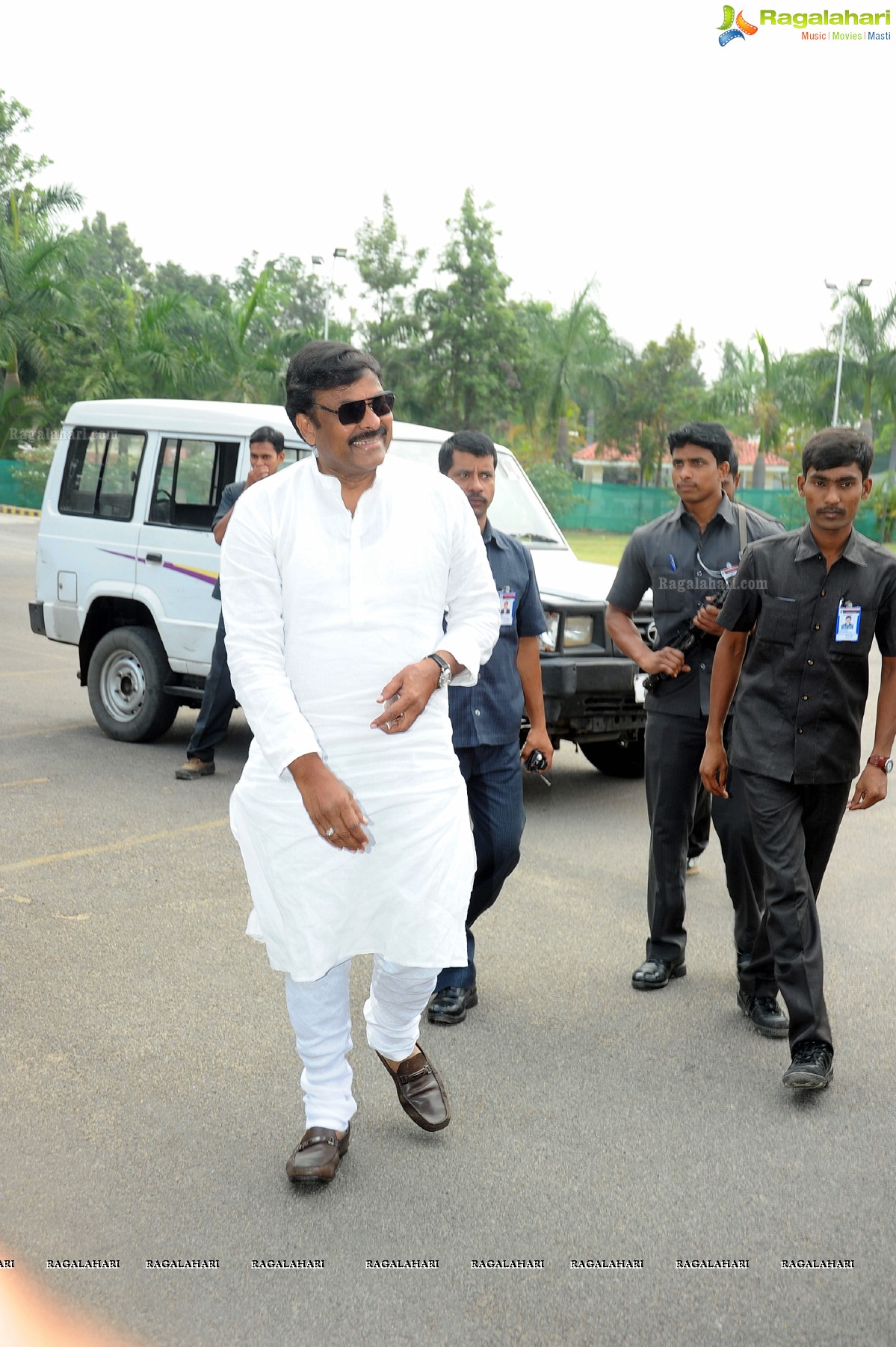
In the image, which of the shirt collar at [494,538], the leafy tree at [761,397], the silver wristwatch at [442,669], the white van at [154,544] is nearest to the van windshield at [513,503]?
the white van at [154,544]

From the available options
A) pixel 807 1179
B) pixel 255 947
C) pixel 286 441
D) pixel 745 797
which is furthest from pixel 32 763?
pixel 807 1179

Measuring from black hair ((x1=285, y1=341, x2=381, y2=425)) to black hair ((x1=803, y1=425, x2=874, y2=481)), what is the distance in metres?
1.48

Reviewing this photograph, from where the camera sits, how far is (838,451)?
3916 millimetres

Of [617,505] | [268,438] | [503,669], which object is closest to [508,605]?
[503,669]

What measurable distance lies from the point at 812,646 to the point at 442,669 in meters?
1.39

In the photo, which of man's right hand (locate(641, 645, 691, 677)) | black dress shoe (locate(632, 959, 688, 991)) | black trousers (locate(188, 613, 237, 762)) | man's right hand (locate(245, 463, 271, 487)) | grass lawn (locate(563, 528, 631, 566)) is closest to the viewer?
man's right hand (locate(641, 645, 691, 677))

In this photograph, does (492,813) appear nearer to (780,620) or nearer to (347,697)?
(780,620)

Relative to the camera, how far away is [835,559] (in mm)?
4008

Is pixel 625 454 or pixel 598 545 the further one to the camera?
pixel 625 454

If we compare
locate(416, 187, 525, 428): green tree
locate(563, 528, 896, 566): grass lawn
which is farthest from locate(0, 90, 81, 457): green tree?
locate(563, 528, 896, 566): grass lawn

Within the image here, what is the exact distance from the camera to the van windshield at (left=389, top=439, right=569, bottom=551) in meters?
8.22

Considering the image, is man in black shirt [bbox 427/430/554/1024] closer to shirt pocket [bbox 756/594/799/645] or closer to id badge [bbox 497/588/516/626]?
id badge [bbox 497/588/516/626]

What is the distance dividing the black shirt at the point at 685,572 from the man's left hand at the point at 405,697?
5.85ft

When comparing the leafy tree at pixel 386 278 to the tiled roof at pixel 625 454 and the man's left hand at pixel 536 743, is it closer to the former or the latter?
the tiled roof at pixel 625 454
